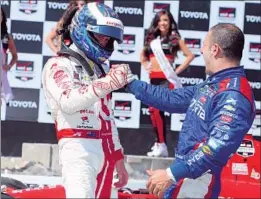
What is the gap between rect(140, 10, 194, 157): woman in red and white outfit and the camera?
7465mm

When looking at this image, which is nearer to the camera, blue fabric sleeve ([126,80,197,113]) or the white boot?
blue fabric sleeve ([126,80,197,113])

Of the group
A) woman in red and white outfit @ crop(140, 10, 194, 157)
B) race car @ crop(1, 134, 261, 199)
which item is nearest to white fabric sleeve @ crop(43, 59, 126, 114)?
race car @ crop(1, 134, 261, 199)

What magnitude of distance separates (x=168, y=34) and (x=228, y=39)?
4.40 m

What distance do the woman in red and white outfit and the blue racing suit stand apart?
3761 mm

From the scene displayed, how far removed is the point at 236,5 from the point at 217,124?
554 cm

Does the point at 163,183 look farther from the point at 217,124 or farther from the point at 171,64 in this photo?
the point at 171,64

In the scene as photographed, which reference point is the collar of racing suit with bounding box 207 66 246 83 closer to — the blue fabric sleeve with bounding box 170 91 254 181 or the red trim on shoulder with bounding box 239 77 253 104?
the red trim on shoulder with bounding box 239 77 253 104

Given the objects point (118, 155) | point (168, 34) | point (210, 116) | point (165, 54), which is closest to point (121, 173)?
point (118, 155)

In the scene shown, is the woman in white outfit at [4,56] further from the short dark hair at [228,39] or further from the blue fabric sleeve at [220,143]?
the blue fabric sleeve at [220,143]

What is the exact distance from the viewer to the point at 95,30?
12.4 feet

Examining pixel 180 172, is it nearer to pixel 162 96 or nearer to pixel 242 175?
pixel 162 96

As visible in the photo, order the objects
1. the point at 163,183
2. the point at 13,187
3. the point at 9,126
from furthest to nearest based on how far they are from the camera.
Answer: the point at 9,126
the point at 13,187
the point at 163,183

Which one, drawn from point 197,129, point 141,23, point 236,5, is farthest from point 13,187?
point 236,5

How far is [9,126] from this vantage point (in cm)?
821
